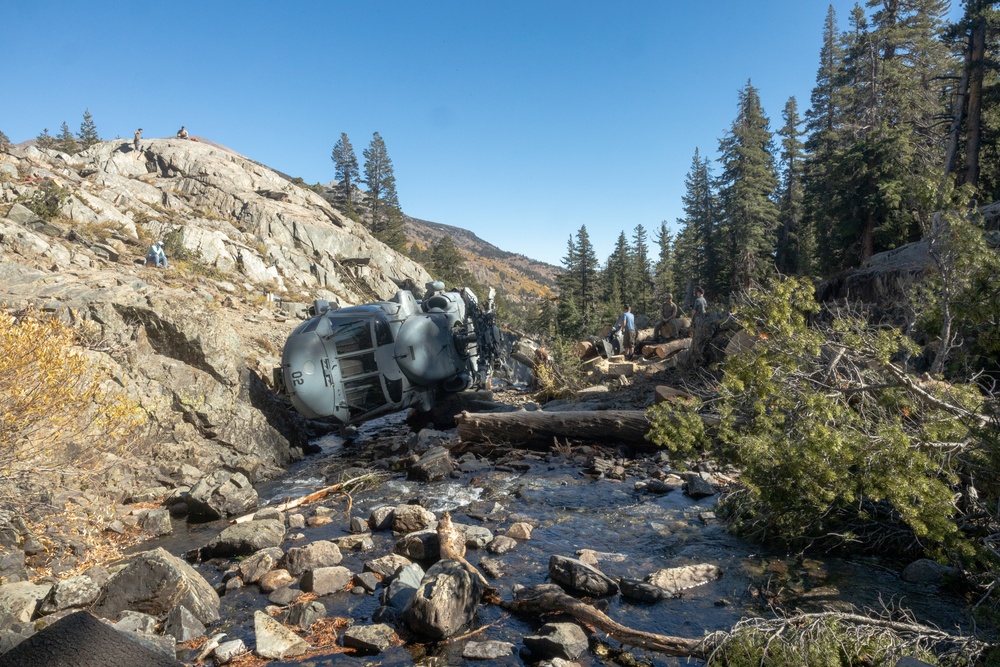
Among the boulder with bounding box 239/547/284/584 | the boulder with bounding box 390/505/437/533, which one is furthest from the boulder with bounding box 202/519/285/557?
the boulder with bounding box 390/505/437/533

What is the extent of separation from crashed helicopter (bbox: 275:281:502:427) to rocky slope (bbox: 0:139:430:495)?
1.43 metres

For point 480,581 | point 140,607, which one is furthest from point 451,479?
point 140,607

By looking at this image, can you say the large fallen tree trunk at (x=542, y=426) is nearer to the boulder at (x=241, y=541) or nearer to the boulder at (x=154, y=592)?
the boulder at (x=241, y=541)

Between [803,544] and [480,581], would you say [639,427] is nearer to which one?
[803,544]

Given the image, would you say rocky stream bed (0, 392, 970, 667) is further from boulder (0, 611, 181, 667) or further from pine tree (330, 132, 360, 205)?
pine tree (330, 132, 360, 205)

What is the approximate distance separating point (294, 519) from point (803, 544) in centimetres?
718

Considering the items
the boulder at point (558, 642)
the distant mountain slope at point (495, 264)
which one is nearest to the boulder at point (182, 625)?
the boulder at point (558, 642)

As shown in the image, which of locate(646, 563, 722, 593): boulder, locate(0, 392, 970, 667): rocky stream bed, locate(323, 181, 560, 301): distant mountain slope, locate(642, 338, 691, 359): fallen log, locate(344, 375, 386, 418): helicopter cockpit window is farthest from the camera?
locate(323, 181, 560, 301): distant mountain slope

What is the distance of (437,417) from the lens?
1581 cm

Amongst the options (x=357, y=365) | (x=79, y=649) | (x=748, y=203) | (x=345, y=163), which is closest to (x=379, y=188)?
(x=345, y=163)

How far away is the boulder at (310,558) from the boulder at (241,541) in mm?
640

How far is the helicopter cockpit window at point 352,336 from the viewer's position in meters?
12.7

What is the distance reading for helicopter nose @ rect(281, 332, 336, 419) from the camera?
12.1 meters

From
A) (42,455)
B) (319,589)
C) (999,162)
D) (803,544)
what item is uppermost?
(999,162)
